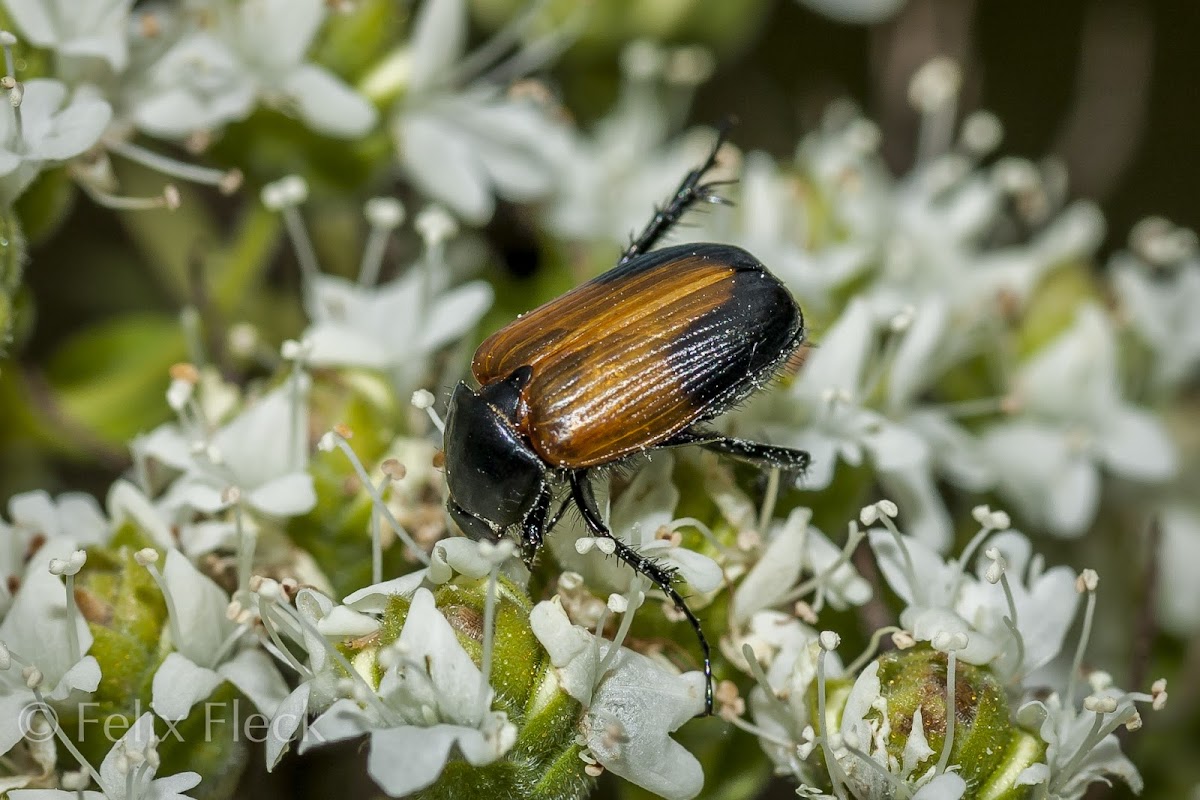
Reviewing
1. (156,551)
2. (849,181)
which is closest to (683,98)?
(849,181)

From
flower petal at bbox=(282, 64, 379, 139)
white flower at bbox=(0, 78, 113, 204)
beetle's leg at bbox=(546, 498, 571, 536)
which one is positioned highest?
white flower at bbox=(0, 78, 113, 204)

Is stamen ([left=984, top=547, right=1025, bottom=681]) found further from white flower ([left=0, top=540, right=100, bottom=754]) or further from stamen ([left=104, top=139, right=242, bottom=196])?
stamen ([left=104, top=139, right=242, bottom=196])

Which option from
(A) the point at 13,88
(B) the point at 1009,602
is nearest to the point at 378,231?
(A) the point at 13,88

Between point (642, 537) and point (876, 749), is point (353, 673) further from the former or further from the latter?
point (876, 749)

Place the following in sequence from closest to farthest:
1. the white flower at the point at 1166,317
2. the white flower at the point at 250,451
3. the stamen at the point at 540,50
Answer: the white flower at the point at 250,451 → the white flower at the point at 1166,317 → the stamen at the point at 540,50

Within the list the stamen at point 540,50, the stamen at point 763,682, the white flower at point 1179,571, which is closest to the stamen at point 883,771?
the stamen at point 763,682

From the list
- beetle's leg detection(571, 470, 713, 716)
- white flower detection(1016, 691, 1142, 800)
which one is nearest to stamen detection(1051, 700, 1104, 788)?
white flower detection(1016, 691, 1142, 800)

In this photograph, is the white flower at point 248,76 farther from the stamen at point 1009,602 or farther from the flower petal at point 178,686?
the stamen at point 1009,602
